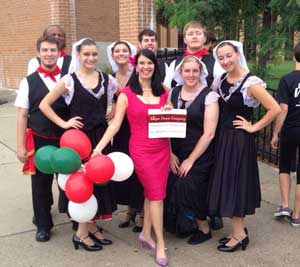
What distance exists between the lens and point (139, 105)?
3674mm

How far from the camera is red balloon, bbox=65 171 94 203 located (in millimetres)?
3469

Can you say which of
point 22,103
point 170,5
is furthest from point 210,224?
point 170,5

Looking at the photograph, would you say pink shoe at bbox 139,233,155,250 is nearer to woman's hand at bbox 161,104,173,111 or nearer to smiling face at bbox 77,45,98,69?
woman's hand at bbox 161,104,173,111

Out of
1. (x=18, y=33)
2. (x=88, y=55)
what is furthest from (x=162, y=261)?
(x=18, y=33)

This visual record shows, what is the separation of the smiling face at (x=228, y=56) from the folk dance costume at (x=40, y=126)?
1444 millimetres

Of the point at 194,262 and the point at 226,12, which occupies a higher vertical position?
the point at 226,12

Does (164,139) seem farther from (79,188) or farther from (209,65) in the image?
(209,65)

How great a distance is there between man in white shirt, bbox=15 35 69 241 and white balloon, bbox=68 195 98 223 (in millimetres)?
721

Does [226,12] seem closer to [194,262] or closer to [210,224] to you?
[210,224]

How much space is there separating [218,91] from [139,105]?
2.32 ft

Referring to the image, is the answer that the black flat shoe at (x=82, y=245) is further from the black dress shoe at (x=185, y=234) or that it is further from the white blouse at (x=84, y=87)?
the white blouse at (x=84, y=87)

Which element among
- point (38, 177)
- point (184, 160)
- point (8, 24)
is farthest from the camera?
point (8, 24)

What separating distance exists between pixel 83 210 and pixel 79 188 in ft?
0.78

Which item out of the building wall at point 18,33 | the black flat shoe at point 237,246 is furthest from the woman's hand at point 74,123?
the building wall at point 18,33
